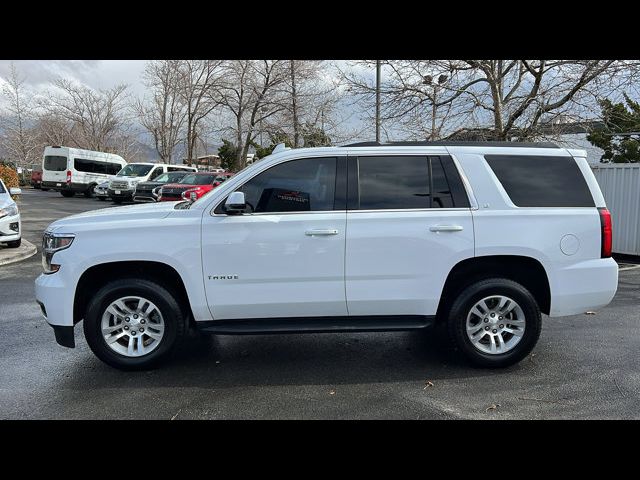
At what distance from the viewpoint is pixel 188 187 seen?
16297 millimetres

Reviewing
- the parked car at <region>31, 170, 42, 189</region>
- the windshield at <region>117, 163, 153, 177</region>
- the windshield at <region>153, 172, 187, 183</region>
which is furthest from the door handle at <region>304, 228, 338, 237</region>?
the parked car at <region>31, 170, 42, 189</region>

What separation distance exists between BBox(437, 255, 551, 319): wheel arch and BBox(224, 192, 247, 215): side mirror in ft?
6.41

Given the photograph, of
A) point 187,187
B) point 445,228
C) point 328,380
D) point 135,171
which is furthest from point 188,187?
point 445,228

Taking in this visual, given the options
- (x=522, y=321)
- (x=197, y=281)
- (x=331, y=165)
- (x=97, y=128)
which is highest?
(x=97, y=128)

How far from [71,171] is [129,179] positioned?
7082 millimetres

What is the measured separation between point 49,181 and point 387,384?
30587mm

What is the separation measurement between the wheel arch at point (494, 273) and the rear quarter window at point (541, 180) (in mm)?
540

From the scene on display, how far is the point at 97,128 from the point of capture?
177ft

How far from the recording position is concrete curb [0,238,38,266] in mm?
9508

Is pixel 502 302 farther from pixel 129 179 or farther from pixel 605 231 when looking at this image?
pixel 129 179

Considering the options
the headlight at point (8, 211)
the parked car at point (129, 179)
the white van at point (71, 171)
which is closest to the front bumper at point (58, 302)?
the headlight at point (8, 211)
